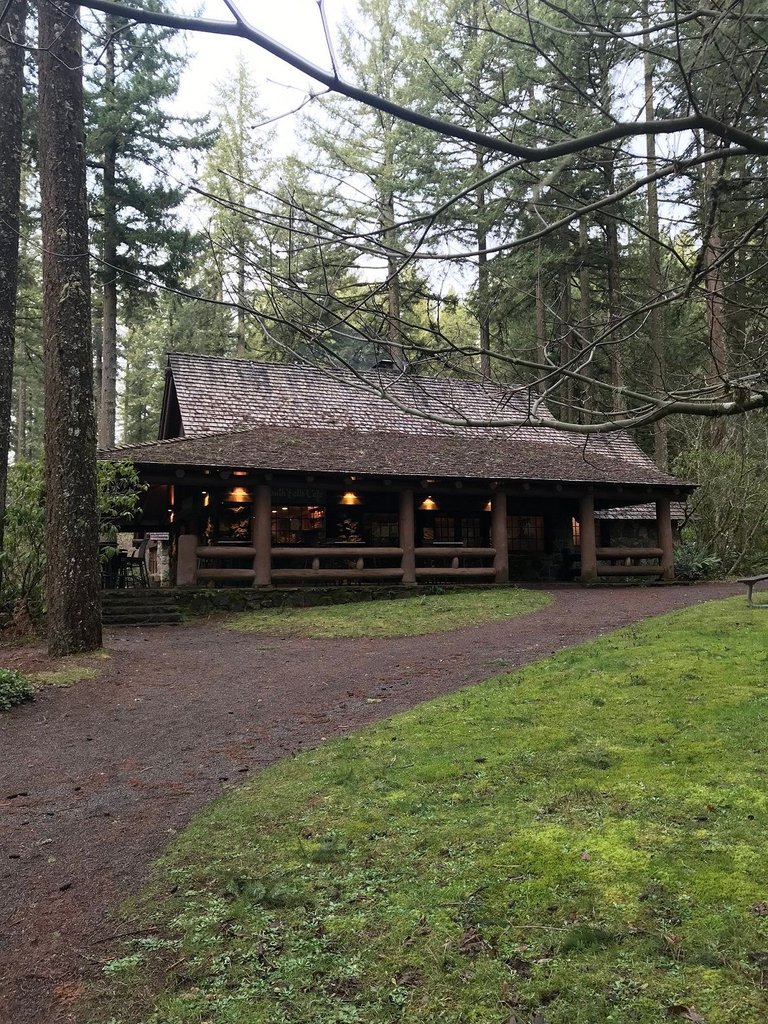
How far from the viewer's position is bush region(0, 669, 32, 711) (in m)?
7.14

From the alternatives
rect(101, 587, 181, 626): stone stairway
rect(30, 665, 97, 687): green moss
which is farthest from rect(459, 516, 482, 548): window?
rect(30, 665, 97, 687): green moss

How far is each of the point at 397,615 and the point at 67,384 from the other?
7.19 metres

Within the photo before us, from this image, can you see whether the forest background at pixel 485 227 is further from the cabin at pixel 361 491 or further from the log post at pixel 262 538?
the log post at pixel 262 538

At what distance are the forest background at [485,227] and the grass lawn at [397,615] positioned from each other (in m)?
4.35

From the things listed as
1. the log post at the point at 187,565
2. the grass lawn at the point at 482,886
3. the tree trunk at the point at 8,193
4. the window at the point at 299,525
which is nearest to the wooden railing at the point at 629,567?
the window at the point at 299,525

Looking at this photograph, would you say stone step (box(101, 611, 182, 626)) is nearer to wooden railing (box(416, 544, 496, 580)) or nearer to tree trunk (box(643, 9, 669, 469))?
wooden railing (box(416, 544, 496, 580))

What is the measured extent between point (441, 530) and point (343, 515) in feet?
10.3

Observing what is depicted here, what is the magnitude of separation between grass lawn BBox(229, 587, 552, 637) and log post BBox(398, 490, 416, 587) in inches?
50.5

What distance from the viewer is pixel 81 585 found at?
9336 millimetres

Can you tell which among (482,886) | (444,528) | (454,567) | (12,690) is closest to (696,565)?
(444,528)

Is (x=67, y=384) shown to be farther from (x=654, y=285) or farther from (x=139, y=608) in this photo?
(x=654, y=285)

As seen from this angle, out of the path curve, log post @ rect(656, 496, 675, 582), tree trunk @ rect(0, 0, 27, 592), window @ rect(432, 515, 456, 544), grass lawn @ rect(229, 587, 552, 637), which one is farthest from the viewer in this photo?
window @ rect(432, 515, 456, 544)

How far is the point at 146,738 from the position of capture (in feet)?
Answer: 20.4

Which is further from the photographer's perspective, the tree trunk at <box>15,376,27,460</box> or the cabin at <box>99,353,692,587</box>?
the tree trunk at <box>15,376,27,460</box>
